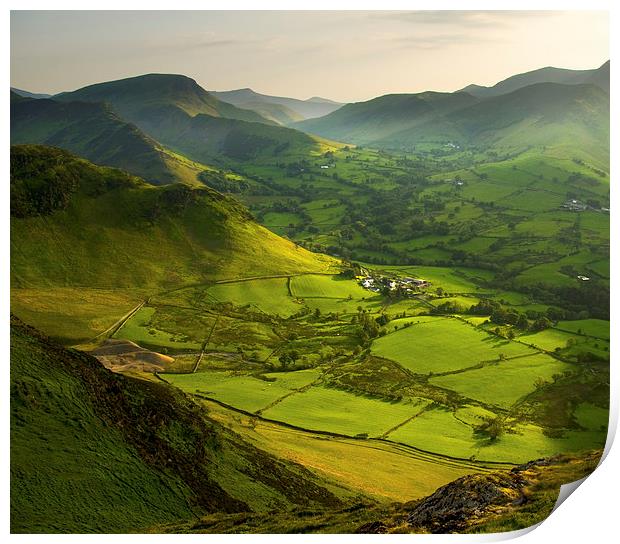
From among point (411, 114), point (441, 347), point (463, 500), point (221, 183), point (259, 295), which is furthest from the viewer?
point (411, 114)

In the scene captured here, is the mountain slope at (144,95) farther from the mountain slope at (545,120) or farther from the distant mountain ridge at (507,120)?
the mountain slope at (545,120)

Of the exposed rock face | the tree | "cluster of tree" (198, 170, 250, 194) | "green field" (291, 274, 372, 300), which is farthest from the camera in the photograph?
"cluster of tree" (198, 170, 250, 194)

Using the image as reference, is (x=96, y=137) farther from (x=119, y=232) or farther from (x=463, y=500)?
(x=463, y=500)

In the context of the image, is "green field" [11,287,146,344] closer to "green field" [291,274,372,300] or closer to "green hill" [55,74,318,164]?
"green field" [291,274,372,300]

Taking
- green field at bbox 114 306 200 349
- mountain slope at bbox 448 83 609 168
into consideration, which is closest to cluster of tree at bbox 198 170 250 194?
green field at bbox 114 306 200 349

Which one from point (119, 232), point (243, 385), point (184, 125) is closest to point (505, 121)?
point (184, 125)
